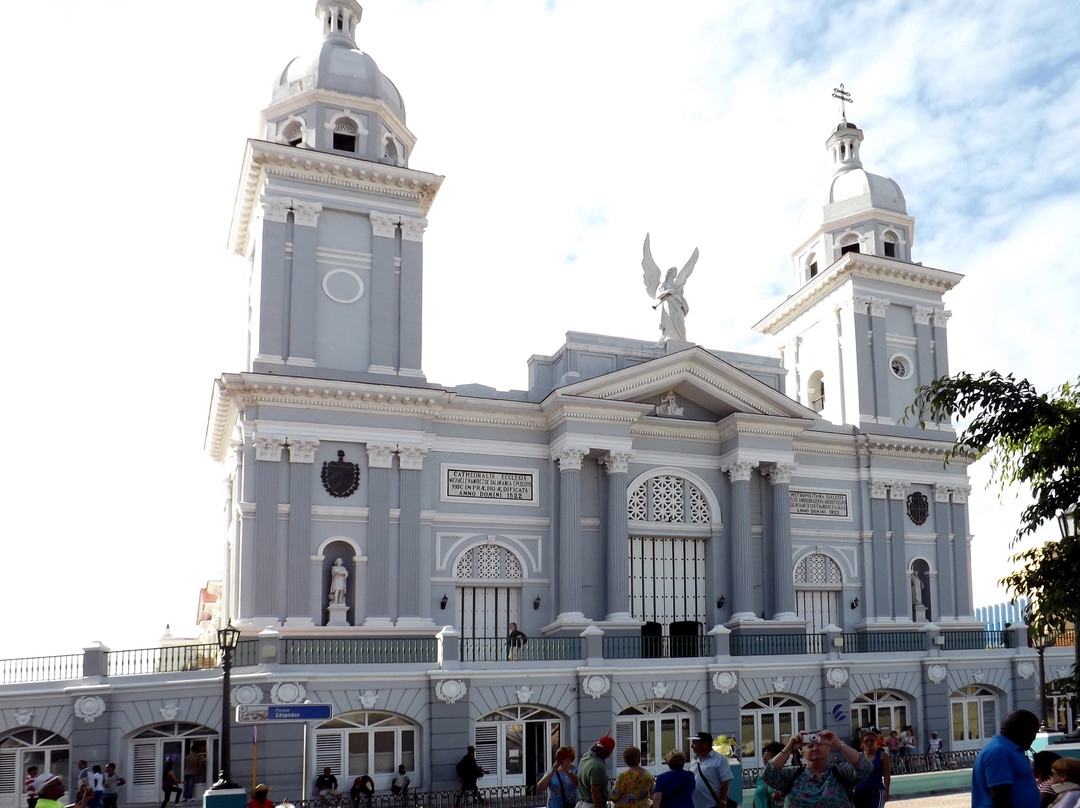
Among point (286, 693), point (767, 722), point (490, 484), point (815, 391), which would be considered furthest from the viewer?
point (815, 391)

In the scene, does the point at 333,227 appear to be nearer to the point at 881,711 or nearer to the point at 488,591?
the point at 488,591

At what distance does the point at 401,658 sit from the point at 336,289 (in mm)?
11769

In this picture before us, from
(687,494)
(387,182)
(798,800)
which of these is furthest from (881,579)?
(798,800)

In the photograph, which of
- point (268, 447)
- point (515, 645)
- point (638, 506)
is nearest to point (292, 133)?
point (268, 447)

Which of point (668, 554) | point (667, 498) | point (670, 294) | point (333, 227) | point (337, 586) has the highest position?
point (333, 227)

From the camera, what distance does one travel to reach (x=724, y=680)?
30.2 meters

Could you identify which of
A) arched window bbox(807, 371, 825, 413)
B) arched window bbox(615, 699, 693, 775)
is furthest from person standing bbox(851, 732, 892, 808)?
arched window bbox(807, 371, 825, 413)

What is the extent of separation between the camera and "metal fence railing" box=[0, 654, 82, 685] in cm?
2633

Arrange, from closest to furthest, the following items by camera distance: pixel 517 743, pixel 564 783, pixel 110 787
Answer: pixel 564 783, pixel 110 787, pixel 517 743

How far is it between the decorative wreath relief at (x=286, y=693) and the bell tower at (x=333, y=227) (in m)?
9.68

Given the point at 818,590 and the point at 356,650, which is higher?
the point at 818,590

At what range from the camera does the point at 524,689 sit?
28172 millimetres

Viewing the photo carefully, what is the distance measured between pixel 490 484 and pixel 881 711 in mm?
13357

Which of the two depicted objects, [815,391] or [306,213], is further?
[815,391]
